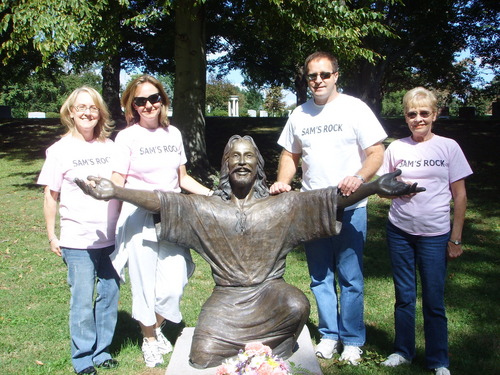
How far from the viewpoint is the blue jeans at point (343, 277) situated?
408 cm

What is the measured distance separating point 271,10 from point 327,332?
7156 millimetres

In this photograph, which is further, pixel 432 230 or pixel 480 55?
pixel 480 55

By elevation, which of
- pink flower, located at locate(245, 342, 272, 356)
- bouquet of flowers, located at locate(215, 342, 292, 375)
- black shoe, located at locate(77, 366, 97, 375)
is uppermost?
pink flower, located at locate(245, 342, 272, 356)

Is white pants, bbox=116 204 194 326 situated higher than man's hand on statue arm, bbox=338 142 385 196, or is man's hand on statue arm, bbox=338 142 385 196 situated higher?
man's hand on statue arm, bbox=338 142 385 196

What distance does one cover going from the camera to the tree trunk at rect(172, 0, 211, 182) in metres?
10.9

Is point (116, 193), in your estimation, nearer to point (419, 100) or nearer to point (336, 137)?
point (336, 137)

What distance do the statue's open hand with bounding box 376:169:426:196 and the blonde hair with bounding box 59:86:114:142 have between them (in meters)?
2.07

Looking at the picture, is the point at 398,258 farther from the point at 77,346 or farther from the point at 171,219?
the point at 77,346

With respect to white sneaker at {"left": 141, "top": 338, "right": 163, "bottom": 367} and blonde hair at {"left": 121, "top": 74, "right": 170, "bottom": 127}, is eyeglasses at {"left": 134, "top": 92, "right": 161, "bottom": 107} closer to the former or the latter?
blonde hair at {"left": 121, "top": 74, "right": 170, "bottom": 127}

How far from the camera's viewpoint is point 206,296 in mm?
6191

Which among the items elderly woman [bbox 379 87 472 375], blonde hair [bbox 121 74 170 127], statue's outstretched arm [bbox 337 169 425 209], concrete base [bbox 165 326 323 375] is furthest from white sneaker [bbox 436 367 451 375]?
blonde hair [bbox 121 74 170 127]

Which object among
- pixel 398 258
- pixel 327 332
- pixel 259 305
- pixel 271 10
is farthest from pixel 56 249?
pixel 271 10

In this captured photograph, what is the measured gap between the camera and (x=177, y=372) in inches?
135

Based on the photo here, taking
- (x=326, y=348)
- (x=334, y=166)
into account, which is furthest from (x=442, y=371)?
(x=334, y=166)
